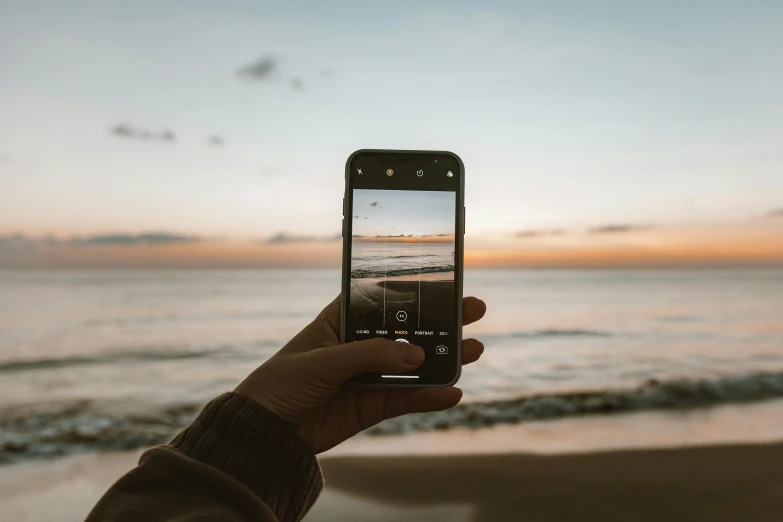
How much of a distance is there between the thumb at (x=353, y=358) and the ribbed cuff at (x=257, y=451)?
0.77 ft

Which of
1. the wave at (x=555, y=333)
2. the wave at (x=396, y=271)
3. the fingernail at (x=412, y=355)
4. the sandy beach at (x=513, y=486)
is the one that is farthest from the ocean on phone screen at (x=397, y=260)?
the wave at (x=555, y=333)

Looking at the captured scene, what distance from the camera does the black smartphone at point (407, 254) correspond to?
7.48 ft

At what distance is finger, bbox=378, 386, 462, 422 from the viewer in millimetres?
2232

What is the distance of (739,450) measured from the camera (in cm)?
605

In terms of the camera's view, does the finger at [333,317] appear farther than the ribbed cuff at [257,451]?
Yes

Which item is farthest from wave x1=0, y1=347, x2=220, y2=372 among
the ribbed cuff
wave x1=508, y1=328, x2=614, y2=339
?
the ribbed cuff

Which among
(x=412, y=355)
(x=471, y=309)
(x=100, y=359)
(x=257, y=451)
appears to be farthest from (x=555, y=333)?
(x=257, y=451)

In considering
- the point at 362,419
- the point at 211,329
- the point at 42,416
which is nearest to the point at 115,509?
the point at 362,419

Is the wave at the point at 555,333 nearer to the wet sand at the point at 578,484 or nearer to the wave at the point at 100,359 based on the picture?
the wave at the point at 100,359

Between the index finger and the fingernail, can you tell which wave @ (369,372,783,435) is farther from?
the fingernail

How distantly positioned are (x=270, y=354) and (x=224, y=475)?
11.0m

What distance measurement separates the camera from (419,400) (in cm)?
227

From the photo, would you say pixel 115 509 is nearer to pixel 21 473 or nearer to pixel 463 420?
pixel 21 473

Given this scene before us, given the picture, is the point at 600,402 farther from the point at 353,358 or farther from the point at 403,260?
the point at 353,358
